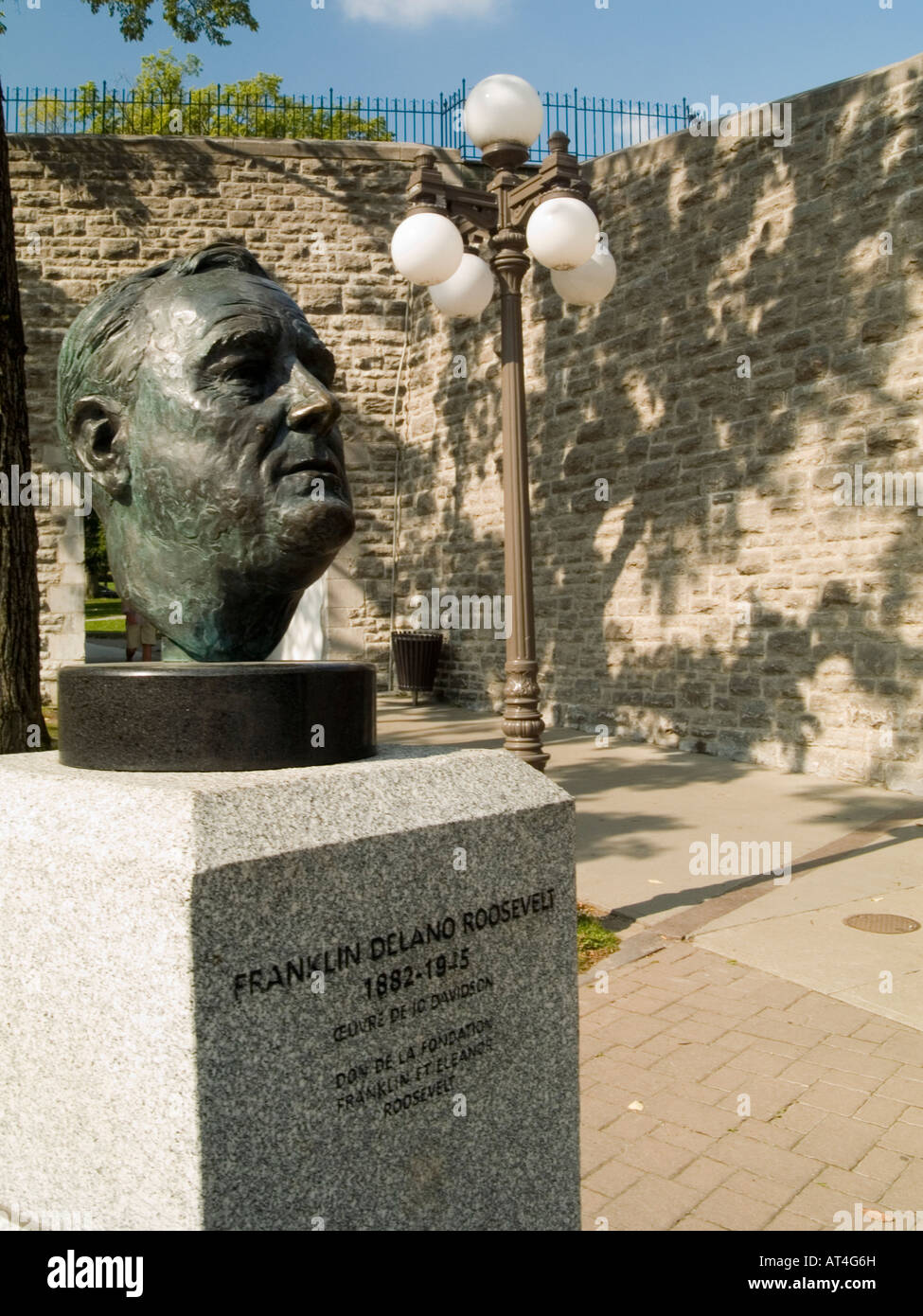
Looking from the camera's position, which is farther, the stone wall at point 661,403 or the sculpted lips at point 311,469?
the stone wall at point 661,403

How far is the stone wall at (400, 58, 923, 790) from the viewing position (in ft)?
26.7

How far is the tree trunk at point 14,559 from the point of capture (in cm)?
584

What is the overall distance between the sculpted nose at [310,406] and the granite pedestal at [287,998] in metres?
0.81

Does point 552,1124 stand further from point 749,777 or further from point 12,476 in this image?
point 749,777

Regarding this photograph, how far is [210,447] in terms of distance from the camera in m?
2.36

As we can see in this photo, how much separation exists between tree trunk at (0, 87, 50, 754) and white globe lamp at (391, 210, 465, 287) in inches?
88.5

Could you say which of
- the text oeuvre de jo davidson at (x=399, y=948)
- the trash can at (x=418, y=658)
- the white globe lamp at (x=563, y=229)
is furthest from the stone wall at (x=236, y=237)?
the text oeuvre de jo davidson at (x=399, y=948)

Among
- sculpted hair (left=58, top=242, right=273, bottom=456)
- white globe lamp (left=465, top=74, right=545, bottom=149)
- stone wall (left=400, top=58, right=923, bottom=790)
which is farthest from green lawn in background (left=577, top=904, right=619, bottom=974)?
white globe lamp (left=465, top=74, right=545, bottom=149)

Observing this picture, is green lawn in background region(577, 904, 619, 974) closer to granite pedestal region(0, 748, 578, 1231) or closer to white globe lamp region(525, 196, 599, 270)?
granite pedestal region(0, 748, 578, 1231)

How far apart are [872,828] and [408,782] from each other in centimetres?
553

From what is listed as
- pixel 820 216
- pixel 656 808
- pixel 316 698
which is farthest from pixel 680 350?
pixel 316 698

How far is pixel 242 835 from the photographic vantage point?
1.94 metres

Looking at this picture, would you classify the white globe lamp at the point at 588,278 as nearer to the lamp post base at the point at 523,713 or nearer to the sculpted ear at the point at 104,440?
the lamp post base at the point at 523,713
